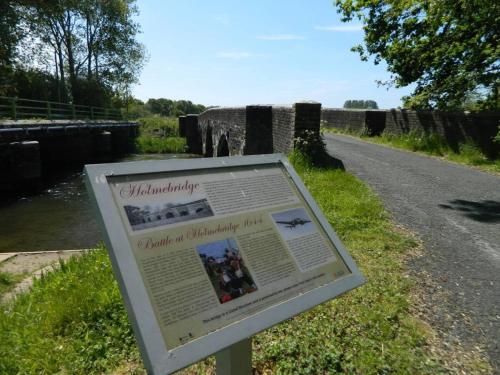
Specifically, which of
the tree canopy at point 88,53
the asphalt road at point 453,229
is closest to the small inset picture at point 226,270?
the asphalt road at point 453,229

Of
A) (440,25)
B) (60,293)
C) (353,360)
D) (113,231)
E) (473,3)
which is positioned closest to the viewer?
(113,231)

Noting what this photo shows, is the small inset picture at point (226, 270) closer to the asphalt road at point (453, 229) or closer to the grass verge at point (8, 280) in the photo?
the asphalt road at point (453, 229)

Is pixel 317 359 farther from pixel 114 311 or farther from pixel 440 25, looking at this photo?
pixel 440 25

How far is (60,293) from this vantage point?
162 inches

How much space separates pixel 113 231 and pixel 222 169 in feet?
2.73

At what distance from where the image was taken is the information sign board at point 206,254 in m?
1.64

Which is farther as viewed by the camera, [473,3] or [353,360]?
[473,3]

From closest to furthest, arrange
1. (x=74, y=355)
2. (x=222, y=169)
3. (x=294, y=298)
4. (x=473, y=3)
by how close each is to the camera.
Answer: (x=294, y=298) → (x=222, y=169) → (x=74, y=355) → (x=473, y=3)

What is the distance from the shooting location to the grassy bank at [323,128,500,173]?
1064 cm

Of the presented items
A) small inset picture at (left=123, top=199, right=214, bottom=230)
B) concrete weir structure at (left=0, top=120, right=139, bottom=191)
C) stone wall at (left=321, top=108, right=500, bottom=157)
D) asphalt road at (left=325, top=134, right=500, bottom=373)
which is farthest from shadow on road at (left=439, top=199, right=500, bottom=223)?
concrete weir structure at (left=0, top=120, right=139, bottom=191)

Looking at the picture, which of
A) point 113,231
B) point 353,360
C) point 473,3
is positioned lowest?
point 353,360

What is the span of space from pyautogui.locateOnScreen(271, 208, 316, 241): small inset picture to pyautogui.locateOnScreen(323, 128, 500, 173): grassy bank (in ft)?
30.6

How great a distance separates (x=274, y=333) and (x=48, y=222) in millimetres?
10530

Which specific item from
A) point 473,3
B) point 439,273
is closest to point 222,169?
point 439,273
